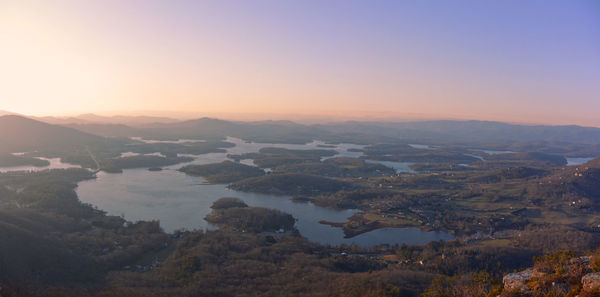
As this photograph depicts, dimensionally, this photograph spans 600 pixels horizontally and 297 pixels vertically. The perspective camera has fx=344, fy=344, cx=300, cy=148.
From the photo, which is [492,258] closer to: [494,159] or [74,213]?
[74,213]

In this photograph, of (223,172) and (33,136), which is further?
(33,136)

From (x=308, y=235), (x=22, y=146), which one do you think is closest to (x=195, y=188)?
(x=308, y=235)

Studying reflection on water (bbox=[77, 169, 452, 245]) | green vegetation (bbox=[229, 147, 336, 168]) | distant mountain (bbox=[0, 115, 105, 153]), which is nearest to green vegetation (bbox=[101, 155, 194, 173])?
reflection on water (bbox=[77, 169, 452, 245])

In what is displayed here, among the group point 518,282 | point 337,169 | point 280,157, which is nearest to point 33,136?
point 280,157

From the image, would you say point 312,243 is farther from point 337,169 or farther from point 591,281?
point 337,169

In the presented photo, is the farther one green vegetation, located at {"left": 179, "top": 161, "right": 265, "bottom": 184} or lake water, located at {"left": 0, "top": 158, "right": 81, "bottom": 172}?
green vegetation, located at {"left": 179, "top": 161, "right": 265, "bottom": 184}

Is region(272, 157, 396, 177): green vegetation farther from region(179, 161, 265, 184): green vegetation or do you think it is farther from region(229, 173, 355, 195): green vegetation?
region(229, 173, 355, 195): green vegetation

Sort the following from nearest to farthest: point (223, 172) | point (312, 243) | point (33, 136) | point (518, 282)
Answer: point (518, 282)
point (312, 243)
point (223, 172)
point (33, 136)
